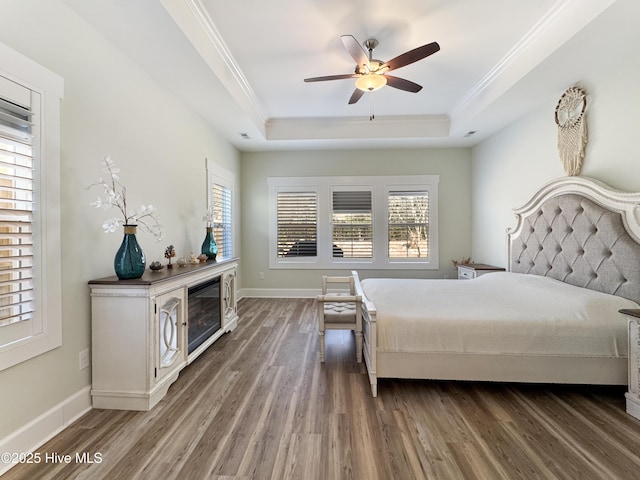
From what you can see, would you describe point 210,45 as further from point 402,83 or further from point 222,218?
point 222,218

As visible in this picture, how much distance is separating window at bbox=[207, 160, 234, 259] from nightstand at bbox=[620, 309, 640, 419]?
13.5 feet

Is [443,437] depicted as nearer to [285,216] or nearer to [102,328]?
[102,328]

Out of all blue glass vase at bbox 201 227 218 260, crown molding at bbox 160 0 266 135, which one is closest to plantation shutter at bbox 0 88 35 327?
crown molding at bbox 160 0 266 135

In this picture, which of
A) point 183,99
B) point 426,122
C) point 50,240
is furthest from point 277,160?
point 50,240

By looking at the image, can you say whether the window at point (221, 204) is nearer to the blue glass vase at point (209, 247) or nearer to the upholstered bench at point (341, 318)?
the blue glass vase at point (209, 247)

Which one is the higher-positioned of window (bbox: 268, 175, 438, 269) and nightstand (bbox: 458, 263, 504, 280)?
window (bbox: 268, 175, 438, 269)

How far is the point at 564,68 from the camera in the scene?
2.59 m

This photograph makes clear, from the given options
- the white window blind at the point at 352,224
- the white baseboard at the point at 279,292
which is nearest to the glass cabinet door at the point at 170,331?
the white baseboard at the point at 279,292

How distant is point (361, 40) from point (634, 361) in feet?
10.6

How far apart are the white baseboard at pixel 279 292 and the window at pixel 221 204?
0.91 meters

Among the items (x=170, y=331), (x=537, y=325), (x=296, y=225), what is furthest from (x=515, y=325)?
(x=296, y=225)

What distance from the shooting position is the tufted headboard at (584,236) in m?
2.21

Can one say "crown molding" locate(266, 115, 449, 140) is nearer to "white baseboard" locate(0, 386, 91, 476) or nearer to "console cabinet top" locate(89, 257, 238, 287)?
"console cabinet top" locate(89, 257, 238, 287)

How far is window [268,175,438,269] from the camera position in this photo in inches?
205
